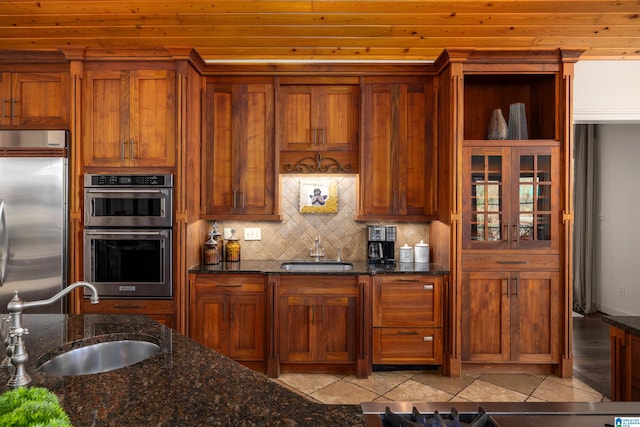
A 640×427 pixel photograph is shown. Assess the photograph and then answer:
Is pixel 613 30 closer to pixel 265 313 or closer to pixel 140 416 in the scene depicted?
pixel 265 313

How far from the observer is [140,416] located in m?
1.11

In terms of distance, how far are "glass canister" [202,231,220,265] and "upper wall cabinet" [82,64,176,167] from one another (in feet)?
2.64

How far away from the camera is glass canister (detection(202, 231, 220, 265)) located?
380 cm

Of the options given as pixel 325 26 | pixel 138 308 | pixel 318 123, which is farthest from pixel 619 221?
pixel 138 308

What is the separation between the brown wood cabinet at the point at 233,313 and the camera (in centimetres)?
353

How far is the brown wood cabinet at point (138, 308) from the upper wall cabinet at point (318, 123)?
5.07 feet

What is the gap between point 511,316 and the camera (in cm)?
350

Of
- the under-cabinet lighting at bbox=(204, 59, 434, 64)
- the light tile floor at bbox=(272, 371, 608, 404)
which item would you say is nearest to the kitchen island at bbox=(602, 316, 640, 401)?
the light tile floor at bbox=(272, 371, 608, 404)


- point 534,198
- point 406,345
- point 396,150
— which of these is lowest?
point 406,345

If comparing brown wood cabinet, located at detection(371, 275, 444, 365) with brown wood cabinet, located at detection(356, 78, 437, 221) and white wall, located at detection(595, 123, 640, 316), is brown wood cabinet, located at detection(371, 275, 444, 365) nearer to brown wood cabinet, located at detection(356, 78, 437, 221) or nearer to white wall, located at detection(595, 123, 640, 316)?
brown wood cabinet, located at detection(356, 78, 437, 221)

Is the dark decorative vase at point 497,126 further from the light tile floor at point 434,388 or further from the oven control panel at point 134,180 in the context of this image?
the oven control panel at point 134,180

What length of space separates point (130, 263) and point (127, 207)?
17.6 inches

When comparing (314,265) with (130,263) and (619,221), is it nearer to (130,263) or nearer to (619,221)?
(130,263)

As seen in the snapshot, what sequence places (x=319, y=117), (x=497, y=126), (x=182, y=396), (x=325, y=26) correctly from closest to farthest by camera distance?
1. (x=182, y=396)
2. (x=325, y=26)
3. (x=497, y=126)
4. (x=319, y=117)
